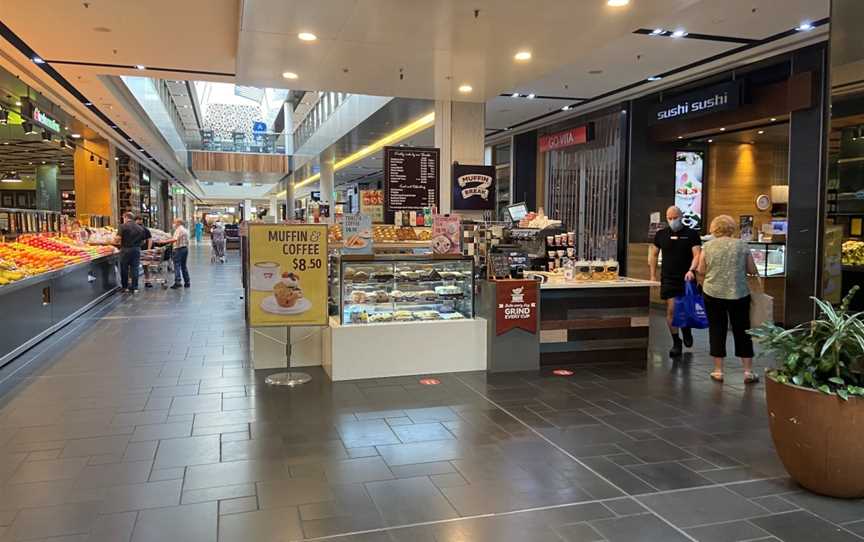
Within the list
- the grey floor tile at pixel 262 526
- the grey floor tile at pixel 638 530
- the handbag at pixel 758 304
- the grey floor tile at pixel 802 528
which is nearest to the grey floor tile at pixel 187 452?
the grey floor tile at pixel 262 526

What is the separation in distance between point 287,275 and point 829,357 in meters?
3.91

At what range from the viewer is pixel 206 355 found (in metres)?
6.24

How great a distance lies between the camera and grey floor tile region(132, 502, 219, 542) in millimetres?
2609

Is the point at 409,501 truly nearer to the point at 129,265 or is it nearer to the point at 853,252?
the point at 853,252

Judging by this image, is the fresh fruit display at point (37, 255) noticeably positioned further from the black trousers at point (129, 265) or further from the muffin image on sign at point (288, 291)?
the muffin image on sign at point (288, 291)

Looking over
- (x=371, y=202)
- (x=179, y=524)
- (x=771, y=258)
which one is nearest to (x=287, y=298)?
(x=179, y=524)

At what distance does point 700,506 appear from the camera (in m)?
2.94

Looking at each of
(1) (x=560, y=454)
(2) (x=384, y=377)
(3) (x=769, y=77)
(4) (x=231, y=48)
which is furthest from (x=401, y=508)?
(3) (x=769, y=77)

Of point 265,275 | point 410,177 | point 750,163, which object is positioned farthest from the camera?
point 750,163

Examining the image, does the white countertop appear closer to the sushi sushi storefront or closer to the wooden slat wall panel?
the sushi sushi storefront

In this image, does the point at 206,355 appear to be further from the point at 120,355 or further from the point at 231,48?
the point at 231,48

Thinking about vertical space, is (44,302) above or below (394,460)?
above

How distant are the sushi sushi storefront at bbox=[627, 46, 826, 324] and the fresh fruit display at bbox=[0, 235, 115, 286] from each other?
26.7 ft

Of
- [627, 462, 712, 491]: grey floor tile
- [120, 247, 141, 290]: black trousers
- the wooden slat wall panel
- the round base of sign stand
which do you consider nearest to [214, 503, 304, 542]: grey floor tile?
[627, 462, 712, 491]: grey floor tile
